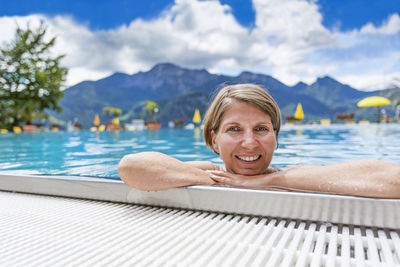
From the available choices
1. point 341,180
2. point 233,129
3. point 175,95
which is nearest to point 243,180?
point 233,129

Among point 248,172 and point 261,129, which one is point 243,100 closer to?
point 261,129

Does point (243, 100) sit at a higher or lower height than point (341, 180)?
higher

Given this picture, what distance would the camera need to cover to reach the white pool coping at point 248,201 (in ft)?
3.72

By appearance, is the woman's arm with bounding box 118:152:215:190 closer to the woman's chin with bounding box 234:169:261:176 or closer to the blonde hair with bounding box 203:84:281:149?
the woman's chin with bounding box 234:169:261:176

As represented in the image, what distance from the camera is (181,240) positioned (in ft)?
3.43

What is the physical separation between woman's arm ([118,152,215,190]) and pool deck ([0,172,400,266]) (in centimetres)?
6

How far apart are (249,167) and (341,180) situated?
60 centimetres

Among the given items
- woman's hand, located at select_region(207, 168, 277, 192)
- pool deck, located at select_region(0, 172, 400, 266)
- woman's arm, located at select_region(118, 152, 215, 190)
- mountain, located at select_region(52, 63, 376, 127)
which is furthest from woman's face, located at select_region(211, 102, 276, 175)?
mountain, located at select_region(52, 63, 376, 127)

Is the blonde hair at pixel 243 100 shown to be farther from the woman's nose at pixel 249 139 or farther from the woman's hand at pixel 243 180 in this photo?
the woman's hand at pixel 243 180

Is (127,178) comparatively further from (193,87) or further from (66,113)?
(193,87)

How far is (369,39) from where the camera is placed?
71125 mm

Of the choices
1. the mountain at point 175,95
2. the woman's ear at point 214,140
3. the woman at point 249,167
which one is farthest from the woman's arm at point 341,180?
the mountain at point 175,95

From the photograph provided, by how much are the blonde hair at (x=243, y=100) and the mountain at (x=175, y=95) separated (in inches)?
3419

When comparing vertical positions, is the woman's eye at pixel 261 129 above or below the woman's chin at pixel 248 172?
above
